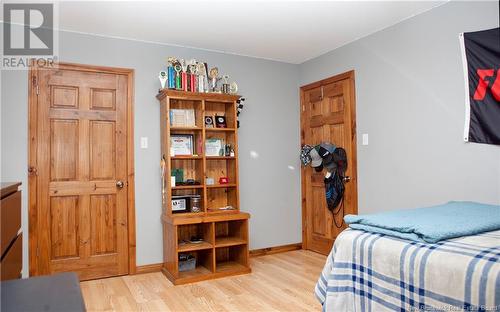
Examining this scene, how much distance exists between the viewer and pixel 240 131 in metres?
4.54

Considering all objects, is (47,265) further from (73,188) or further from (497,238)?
(497,238)

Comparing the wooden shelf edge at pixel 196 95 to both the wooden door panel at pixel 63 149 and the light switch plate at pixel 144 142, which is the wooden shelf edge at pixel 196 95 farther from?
the wooden door panel at pixel 63 149

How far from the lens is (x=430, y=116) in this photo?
129 inches

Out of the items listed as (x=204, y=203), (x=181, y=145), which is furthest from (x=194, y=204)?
(x=181, y=145)

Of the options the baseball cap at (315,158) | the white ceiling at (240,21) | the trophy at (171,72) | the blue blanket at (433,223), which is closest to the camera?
the blue blanket at (433,223)

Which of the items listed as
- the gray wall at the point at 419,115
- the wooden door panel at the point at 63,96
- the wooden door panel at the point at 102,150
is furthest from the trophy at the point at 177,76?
the gray wall at the point at 419,115

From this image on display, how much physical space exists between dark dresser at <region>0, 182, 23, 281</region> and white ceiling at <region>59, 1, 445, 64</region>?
208 cm

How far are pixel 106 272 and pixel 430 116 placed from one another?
11.5 ft

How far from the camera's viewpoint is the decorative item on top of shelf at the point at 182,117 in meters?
3.94

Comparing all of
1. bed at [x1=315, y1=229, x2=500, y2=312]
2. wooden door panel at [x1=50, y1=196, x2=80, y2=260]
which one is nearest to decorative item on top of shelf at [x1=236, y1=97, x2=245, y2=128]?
wooden door panel at [x1=50, y1=196, x2=80, y2=260]

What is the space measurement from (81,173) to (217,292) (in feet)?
5.94

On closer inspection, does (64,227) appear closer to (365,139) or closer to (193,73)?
(193,73)

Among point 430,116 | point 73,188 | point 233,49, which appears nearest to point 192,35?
point 233,49

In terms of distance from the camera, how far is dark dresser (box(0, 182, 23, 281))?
4.38 ft
